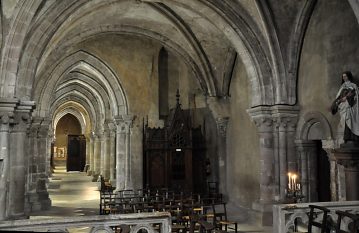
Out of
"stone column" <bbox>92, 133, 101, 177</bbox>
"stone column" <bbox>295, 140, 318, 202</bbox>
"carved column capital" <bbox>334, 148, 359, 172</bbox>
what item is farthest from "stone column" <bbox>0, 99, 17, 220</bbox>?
"stone column" <bbox>92, 133, 101, 177</bbox>

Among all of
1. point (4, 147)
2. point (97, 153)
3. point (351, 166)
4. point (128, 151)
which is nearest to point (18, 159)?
point (4, 147)

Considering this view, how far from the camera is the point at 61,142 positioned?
42375 mm

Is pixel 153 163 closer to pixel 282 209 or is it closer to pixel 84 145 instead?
pixel 282 209

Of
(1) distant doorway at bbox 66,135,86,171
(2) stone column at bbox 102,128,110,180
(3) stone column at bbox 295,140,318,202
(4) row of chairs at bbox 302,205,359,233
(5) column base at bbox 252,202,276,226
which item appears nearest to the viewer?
(4) row of chairs at bbox 302,205,359,233

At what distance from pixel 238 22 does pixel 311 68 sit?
2318 mm

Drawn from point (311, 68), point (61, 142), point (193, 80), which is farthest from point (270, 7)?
point (61, 142)

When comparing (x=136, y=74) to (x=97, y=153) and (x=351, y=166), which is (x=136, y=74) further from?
(x=97, y=153)

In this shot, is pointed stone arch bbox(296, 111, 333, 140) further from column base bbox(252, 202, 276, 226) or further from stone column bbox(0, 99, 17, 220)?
stone column bbox(0, 99, 17, 220)

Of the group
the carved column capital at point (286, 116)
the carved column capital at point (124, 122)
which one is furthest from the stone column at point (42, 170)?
the carved column capital at point (286, 116)

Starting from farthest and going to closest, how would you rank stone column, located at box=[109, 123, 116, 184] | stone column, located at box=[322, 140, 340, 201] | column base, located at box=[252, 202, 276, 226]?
1. stone column, located at box=[109, 123, 116, 184]
2. column base, located at box=[252, 202, 276, 226]
3. stone column, located at box=[322, 140, 340, 201]

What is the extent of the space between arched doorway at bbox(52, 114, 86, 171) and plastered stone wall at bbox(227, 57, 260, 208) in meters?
27.5

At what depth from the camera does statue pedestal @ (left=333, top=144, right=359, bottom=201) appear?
23.9 ft

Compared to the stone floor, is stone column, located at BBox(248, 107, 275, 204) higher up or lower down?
higher up

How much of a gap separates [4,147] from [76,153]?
32740 millimetres
